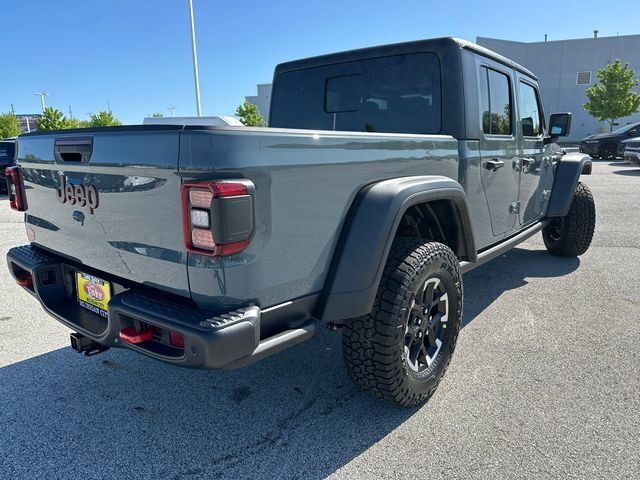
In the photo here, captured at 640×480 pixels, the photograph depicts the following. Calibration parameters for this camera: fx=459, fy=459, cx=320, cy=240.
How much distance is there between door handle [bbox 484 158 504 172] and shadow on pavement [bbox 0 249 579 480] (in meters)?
1.68

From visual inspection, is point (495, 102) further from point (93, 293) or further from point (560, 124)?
point (93, 293)

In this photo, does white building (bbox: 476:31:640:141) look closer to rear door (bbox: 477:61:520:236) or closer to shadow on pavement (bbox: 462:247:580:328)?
shadow on pavement (bbox: 462:247:580:328)

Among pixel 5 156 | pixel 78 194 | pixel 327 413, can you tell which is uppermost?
pixel 5 156

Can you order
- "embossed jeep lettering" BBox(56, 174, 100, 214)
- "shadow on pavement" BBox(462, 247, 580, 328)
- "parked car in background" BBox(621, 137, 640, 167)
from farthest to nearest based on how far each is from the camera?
"parked car in background" BBox(621, 137, 640, 167) → "shadow on pavement" BBox(462, 247, 580, 328) → "embossed jeep lettering" BBox(56, 174, 100, 214)

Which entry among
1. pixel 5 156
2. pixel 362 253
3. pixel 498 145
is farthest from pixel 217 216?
pixel 5 156

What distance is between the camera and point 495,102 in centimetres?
349

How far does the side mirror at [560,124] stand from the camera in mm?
4469

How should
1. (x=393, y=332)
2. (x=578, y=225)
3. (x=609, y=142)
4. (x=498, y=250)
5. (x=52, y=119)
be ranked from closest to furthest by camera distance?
(x=393, y=332) < (x=498, y=250) < (x=578, y=225) < (x=609, y=142) < (x=52, y=119)

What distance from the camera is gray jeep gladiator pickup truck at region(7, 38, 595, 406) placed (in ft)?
5.60

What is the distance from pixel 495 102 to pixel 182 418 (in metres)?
3.07

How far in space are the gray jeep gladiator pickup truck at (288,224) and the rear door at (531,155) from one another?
56cm

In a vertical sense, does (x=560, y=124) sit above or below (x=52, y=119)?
below

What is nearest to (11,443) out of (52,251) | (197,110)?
(52,251)

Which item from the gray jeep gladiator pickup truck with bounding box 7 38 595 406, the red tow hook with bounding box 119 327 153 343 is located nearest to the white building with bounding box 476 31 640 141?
the gray jeep gladiator pickup truck with bounding box 7 38 595 406
